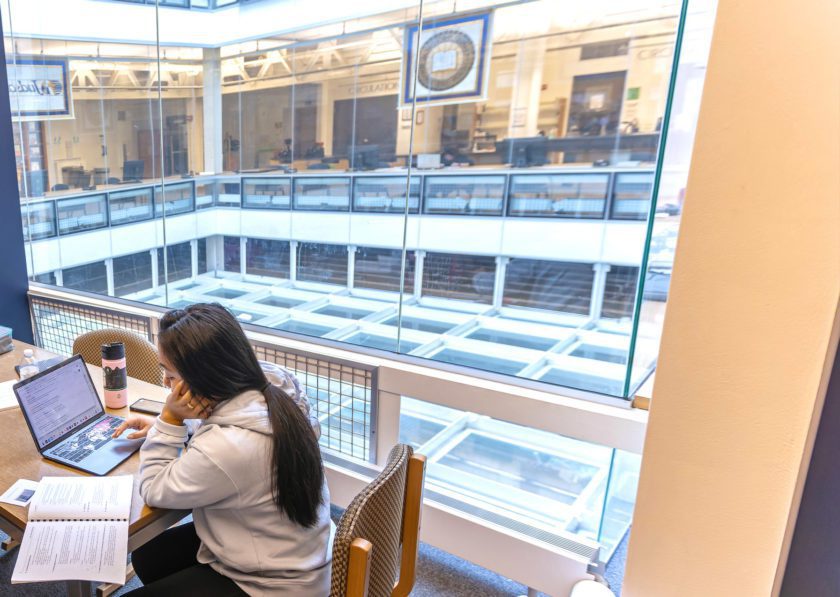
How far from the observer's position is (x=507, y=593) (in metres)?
1.95

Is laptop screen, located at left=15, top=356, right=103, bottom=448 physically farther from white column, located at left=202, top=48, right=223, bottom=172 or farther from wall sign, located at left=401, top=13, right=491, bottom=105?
wall sign, located at left=401, top=13, right=491, bottom=105

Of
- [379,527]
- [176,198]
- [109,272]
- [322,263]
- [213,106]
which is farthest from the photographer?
[109,272]

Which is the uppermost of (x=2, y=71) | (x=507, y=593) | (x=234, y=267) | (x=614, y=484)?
(x=2, y=71)

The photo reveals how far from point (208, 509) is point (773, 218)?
4.59 ft

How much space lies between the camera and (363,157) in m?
2.12

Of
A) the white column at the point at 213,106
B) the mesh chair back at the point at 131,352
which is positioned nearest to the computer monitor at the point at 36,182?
the white column at the point at 213,106

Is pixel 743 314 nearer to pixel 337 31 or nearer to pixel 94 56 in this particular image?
pixel 337 31

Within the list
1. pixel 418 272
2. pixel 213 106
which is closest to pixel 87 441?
pixel 418 272

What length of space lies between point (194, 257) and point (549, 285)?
6.37 ft

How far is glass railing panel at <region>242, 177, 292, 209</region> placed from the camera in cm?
240

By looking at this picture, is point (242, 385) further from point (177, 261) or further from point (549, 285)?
point (177, 261)

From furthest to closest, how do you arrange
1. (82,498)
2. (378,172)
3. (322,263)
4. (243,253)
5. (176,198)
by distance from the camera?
(176,198), (243,253), (322,263), (378,172), (82,498)

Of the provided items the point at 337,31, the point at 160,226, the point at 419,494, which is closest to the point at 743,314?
the point at 419,494

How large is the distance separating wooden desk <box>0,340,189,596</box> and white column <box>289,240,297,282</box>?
78 centimetres
